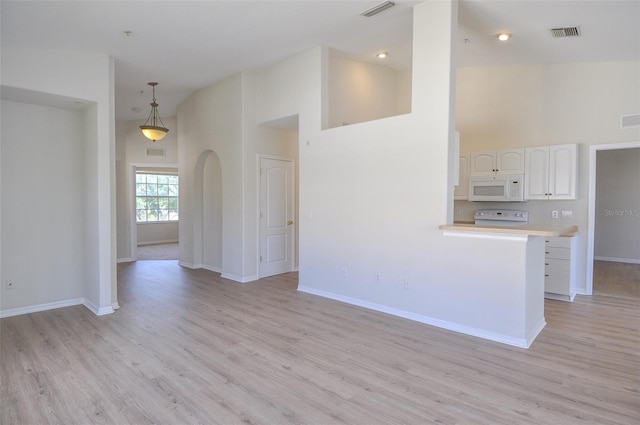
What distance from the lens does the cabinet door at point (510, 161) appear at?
546 cm

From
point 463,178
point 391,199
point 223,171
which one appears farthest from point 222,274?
point 463,178

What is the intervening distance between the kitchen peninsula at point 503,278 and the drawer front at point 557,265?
1460 millimetres

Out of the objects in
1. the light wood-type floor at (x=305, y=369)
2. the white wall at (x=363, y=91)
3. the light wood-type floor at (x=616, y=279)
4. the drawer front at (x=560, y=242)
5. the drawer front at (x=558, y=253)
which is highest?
the white wall at (x=363, y=91)

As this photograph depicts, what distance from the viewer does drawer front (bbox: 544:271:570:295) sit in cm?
485

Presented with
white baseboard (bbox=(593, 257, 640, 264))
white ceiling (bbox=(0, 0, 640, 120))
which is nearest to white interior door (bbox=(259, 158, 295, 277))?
white ceiling (bbox=(0, 0, 640, 120))

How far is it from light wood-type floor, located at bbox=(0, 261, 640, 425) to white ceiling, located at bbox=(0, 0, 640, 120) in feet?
10.3

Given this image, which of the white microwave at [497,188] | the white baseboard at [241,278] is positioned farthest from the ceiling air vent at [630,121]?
the white baseboard at [241,278]

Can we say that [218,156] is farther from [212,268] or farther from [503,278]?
[503,278]

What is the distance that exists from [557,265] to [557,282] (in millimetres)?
230

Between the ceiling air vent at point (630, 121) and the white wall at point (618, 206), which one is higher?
the ceiling air vent at point (630, 121)

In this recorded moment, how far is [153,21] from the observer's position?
12.4 ft

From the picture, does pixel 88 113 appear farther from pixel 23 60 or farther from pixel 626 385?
pixel 626 385

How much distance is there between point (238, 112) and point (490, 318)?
4.69 metres

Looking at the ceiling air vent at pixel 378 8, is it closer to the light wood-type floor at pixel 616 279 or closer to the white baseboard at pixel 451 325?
the white baseboard at pixel 451 325
